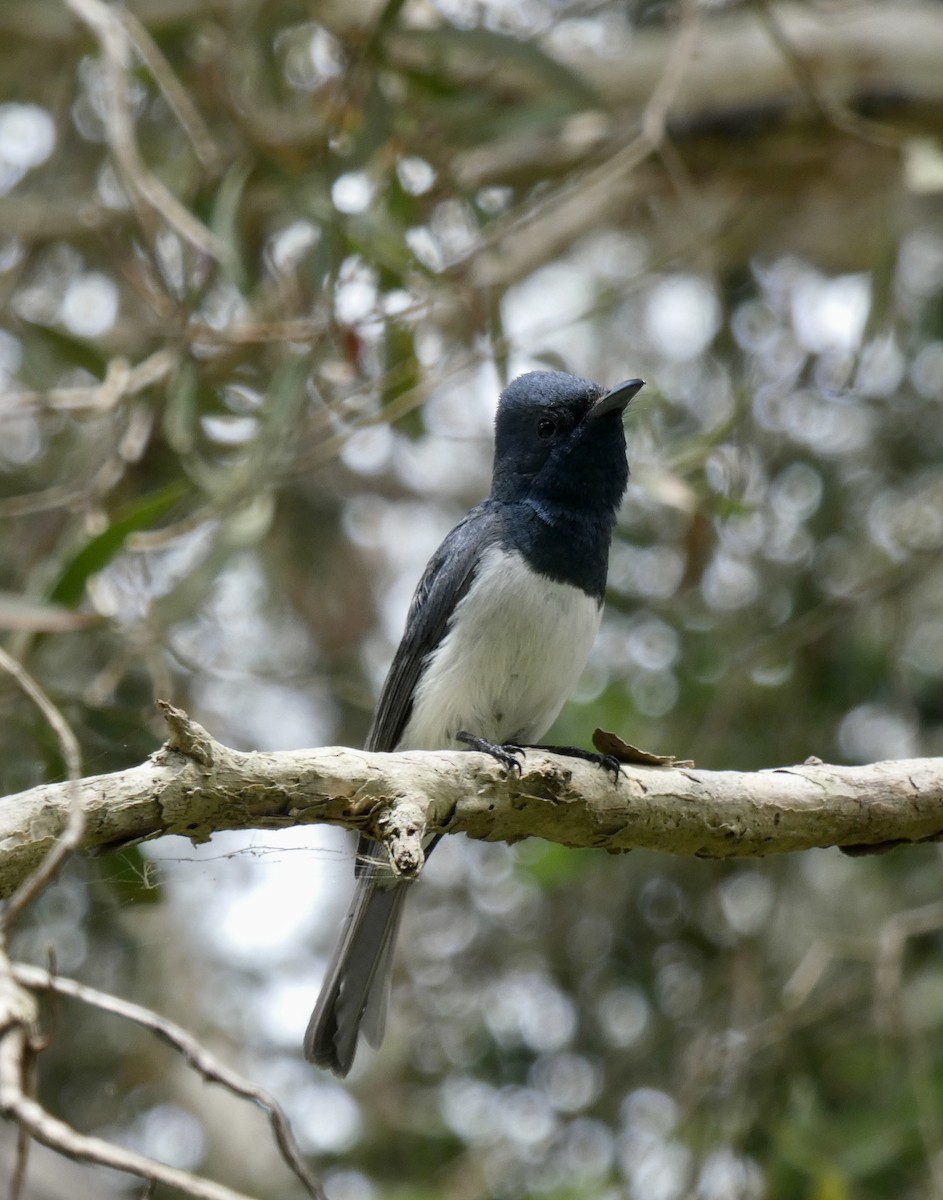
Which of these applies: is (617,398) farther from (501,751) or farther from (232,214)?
(232,214)

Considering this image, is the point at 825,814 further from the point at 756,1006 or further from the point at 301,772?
the point at 756,1006

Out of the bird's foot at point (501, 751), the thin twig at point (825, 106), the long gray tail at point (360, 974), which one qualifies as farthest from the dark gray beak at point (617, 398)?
the thin twig at point (825, 106)

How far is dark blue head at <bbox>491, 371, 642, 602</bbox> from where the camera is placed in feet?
11.0

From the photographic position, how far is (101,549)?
11.0 feet

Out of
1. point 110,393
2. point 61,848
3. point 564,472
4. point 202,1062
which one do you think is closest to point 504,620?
point 564,472

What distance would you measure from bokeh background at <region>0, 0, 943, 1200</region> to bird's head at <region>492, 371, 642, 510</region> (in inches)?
16.4

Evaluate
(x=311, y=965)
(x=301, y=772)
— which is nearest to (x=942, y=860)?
(x=311, y=965)

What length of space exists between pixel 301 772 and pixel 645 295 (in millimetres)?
4201

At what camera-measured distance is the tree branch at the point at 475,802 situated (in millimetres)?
1945

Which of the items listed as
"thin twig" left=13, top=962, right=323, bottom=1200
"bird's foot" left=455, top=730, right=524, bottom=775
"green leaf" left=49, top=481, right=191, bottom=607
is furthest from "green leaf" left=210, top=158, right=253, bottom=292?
"thin twig" left=13, top=962, right=323, bottom=1200

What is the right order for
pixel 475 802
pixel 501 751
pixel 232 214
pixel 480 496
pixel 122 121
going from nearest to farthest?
pixel 475 802 < pixel 501 751 < pixel 122 121 < pixel 232 214 < pixel 480 496

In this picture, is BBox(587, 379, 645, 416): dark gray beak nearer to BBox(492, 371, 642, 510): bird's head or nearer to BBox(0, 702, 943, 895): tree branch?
BBox(492, 371, 642, 510): bird's head

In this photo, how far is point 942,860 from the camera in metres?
4.48

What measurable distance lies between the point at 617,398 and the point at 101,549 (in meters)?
1.26
